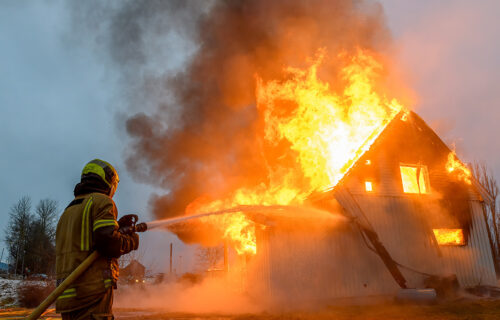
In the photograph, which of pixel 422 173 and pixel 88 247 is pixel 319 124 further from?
pixel 88 247

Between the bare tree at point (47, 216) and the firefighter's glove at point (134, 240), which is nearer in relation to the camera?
the firefighter's glove at point (134, 240)

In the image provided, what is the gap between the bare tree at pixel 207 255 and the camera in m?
33.2

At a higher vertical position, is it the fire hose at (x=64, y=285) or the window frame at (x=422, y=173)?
the window frame at (x=422, y=173)

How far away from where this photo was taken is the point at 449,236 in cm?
1438

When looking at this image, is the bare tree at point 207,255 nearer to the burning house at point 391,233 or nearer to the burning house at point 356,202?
the burning house at point 356,202

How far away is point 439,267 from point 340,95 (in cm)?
→ 799

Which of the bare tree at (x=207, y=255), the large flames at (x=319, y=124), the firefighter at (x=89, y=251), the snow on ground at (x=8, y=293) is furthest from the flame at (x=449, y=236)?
the bare tree at (x=207, y=255)

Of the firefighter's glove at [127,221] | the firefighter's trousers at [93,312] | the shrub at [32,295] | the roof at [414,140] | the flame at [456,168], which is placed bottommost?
the shrub at [32,295]

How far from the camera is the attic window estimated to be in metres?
14.5

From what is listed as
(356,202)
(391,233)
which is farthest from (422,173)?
(356,202)

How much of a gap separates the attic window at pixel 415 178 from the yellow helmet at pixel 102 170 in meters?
13.3

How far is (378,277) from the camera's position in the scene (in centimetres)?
1298

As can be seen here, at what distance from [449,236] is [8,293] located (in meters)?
25.3

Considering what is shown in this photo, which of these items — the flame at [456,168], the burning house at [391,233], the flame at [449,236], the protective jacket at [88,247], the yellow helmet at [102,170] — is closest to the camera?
the protective jacket at [88,247]
